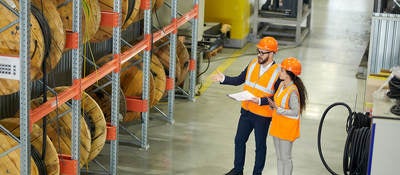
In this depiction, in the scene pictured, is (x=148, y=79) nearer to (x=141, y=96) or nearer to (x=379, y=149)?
(x=141, y=96)

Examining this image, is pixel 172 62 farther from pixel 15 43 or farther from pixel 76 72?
pixel 15 43

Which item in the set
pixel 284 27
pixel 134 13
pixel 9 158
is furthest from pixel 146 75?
pixel 284 27

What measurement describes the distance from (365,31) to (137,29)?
11953 millimetres

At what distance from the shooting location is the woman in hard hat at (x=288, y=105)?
9.52 meters

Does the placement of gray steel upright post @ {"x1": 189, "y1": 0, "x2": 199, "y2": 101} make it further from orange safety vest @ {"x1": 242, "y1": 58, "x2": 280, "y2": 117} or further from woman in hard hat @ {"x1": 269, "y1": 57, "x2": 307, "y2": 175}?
woman in hard hat @ {"x1": 269, "y1": 57, "x2": 307, "y2": 175}

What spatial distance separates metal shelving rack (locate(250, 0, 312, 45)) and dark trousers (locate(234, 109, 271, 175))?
11083mm

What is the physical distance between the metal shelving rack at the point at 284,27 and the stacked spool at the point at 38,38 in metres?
A: 13.0

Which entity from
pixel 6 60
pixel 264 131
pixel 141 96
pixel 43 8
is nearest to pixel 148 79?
pixel 141 96

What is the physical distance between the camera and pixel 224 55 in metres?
20.0

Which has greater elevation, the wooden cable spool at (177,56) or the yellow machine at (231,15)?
the yellow machine at (231,15)

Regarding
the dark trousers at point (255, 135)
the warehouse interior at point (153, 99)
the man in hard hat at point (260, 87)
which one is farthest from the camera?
the dark trousers at point (255, 135)

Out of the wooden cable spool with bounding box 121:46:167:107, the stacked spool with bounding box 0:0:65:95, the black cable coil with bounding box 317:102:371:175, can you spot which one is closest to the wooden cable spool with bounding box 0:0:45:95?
the stacked spool with bounding box 0:0:65:95

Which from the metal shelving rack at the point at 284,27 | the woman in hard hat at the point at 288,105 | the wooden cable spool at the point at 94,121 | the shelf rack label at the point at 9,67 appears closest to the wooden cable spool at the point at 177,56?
the wooden cable spool at the point at 94,121

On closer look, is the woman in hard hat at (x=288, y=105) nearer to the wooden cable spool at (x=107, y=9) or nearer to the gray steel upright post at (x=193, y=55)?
the wooden cable spool at (x=107, y=9)
